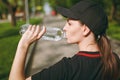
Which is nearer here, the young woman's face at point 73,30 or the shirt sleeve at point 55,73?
the shirt sleeve at point 55,73

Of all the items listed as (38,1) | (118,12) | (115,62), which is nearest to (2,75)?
(115,62)

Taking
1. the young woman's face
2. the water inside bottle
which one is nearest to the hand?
the young woman's face

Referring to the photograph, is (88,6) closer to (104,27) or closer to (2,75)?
(104,27)

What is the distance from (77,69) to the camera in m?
2.73

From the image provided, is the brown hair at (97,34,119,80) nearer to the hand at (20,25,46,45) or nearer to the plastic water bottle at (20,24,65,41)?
the plastic water bottle at (20,24,65,41)

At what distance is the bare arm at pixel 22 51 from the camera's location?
268 cm

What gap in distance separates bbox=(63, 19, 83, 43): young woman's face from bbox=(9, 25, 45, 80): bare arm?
23cm

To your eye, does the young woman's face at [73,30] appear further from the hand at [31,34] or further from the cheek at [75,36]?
the hand at [31,34]

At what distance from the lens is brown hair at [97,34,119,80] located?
285 cm

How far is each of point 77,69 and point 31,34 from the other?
41cm

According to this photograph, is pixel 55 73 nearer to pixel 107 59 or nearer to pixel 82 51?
pixel 82 51

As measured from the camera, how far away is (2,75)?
36.5 feet

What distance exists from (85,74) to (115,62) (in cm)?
30

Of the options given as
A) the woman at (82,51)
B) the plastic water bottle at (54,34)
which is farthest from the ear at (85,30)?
the plastic water bottle at (54,34)
